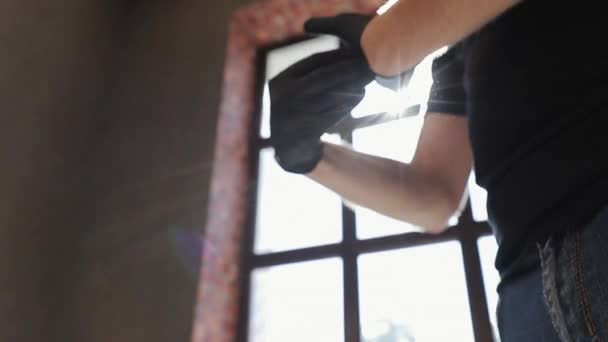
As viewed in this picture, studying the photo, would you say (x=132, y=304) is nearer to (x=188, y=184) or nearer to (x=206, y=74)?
(x=188, y=184)

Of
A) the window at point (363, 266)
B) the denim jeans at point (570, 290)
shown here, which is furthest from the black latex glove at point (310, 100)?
the window at point (363, 266)

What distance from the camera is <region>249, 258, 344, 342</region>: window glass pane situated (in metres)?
1.26

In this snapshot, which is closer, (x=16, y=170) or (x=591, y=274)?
(x=591, y=274)

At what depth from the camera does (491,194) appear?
428 mm

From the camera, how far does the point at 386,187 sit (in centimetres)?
60

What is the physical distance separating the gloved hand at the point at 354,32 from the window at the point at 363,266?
577 mm

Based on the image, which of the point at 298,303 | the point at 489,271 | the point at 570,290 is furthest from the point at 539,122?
the point at 298,303

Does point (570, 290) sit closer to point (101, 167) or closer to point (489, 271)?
point (489, 271)

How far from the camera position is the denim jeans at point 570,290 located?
314 millimetres

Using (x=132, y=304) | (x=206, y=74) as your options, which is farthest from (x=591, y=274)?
(x=206, y=74)

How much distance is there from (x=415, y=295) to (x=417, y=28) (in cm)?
92

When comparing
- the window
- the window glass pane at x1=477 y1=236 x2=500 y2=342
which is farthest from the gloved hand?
the window glass pane at x1=477 y1=236 x2=500 y2=342

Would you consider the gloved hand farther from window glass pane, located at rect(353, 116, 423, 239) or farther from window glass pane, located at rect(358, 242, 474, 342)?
window glass pane, located at rect(353, 116, 423, 239)

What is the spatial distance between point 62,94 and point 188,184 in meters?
0.48
